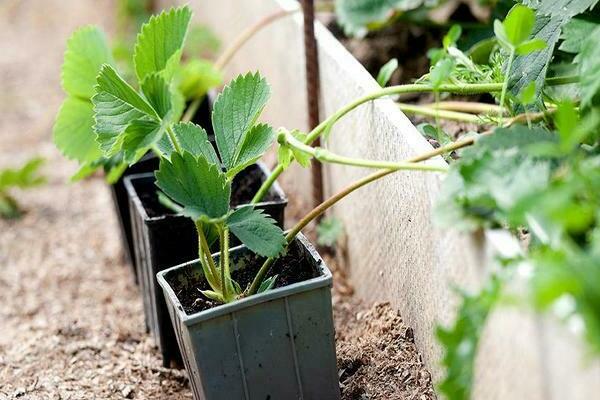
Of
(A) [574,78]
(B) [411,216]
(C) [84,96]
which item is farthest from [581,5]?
(C) [84,96]

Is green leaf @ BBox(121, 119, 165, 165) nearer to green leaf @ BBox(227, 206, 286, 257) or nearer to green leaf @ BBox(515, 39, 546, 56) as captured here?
green leaf @ BBox(227, 206, 286, 257)

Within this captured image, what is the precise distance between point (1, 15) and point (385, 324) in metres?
3.36

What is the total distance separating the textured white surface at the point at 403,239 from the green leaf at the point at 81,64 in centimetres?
47

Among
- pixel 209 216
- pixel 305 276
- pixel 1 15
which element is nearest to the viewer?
pixel 209 216

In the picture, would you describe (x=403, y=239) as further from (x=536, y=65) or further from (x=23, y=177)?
(x=23, y=177)

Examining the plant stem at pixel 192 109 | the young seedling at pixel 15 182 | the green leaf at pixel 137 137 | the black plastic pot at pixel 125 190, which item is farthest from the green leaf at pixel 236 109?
the young seedling at pixel 15 182

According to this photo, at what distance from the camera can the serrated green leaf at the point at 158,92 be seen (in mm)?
1253

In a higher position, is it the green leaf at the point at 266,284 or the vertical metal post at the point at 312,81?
the vertical metal post at the point at 312,81

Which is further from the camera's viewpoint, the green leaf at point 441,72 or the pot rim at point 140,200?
the pot rim at point 140,200

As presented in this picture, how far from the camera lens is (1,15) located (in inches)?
170

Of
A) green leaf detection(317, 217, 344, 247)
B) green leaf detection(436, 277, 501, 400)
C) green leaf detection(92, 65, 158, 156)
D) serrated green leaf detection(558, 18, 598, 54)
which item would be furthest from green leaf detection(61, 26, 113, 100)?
green leaf detection(436, 277, 501, 400)

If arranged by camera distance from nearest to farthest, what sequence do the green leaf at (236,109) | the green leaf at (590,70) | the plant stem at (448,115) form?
the green leaf at (590,70) < the green leaf at (236,109) < the plant stem at (448,115)

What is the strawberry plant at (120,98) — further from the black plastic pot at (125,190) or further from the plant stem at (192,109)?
the plant stem at (192,109)

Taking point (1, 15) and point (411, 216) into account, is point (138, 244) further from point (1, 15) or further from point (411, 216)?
point (1, 15)
